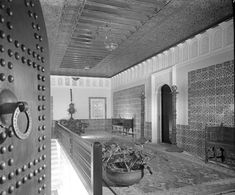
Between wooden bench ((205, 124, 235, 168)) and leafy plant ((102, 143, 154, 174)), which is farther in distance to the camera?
wooden bench ((205, 124, 235, 168))

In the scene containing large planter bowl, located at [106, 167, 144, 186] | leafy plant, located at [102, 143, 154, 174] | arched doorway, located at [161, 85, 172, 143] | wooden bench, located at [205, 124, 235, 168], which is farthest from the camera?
arched doorway, located at [161, 85, 172, 143]

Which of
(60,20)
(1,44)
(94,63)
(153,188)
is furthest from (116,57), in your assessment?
(1,44)

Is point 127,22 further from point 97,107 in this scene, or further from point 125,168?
point 97,107

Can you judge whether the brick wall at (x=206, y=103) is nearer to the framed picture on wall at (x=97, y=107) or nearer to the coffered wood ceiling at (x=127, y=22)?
the coffered wood ceiling at (x=127, y=22)

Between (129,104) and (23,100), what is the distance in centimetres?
1174

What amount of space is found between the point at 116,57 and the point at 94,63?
1742 mm

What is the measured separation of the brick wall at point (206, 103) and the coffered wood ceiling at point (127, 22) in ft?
4.73

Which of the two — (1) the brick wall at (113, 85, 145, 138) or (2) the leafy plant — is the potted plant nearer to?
(2) the leafy plant

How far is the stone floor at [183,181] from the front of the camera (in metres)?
3.59

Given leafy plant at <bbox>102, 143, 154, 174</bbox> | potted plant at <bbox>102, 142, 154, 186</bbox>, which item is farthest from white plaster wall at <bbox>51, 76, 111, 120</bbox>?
potted plant at <bbox>102, 142, 154, 186</bbox>

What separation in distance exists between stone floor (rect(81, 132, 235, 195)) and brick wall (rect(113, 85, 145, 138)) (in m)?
5.75

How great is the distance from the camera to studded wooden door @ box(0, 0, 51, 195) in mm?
724

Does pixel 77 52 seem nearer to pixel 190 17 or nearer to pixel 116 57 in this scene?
pixel 116 57

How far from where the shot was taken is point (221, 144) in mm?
5340
